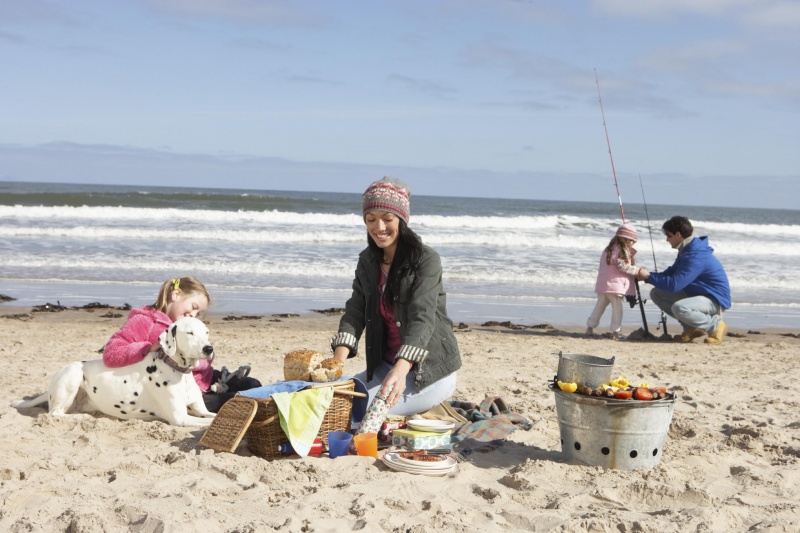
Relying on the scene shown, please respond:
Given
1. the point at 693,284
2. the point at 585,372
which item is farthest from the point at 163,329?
the point at 693,284

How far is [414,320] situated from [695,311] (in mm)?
5700

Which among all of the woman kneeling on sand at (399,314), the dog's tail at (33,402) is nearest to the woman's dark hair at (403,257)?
the woman kneeling on sand at (399,314)

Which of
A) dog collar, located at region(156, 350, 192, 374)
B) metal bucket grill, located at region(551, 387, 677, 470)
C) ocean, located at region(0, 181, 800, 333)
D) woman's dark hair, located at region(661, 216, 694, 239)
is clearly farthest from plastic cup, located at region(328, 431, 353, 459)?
ocean, located at region(0, 181, 800, 333)

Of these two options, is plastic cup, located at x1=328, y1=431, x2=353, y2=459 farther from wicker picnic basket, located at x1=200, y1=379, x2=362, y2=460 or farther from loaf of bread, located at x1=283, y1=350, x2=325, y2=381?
loaf of bread, located at x1=283, y1=350, x2=325, y2=381

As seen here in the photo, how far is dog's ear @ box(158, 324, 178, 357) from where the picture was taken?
4693 mm

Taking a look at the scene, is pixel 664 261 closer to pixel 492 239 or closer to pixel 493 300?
pixel 492 239

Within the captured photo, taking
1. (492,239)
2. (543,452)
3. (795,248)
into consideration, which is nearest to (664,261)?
(492,239)

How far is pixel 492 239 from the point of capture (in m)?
23.5

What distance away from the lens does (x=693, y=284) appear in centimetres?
944

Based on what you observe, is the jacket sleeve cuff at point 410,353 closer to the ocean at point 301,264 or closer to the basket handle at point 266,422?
the basket handle at point 266,422

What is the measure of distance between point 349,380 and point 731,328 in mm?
7665

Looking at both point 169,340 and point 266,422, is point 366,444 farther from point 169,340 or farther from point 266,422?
point 169,340

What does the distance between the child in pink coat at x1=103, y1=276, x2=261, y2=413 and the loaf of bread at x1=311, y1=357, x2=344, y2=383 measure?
0.97 meters

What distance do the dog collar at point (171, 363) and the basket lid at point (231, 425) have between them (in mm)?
480
